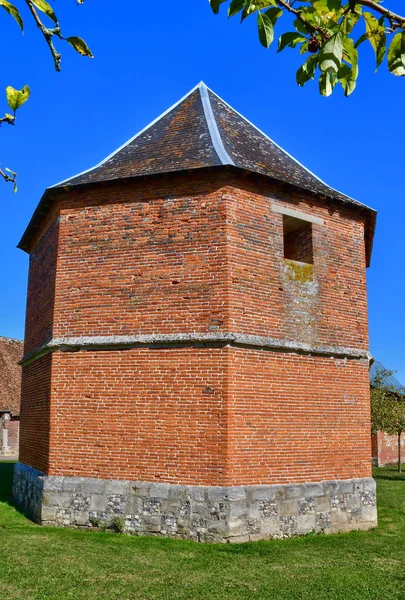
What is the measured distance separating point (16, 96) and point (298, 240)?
31.9 ft

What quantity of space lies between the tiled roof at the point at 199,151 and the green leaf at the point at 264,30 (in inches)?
295

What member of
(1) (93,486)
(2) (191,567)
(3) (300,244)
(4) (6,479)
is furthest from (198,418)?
(4) (6,479)

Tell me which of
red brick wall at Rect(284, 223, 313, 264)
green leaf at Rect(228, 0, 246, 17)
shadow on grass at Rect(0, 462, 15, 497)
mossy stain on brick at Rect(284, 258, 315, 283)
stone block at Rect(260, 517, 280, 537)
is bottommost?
shadow on grass at Rect(0, 462, 15, 497)

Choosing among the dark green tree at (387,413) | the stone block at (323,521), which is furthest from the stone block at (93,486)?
the dark green tree at (387,413)

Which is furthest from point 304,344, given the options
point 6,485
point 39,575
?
point 6,485

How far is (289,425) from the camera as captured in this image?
9.88 metres

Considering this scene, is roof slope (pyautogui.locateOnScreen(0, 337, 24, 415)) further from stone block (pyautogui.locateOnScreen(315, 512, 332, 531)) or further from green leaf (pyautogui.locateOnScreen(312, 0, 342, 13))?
green leaf (pyautogui.locateOnScreen(312, 0, 342, 13))

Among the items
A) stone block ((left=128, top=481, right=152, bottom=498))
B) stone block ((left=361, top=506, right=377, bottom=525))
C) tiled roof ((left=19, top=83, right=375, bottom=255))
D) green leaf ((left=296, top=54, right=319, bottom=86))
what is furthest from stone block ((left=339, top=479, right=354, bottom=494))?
green leaf ((left=296, top=54, right=319, bottom=86))

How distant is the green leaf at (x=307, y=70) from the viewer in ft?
8.48

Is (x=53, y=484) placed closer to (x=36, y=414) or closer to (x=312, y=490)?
(x=36, y=414)

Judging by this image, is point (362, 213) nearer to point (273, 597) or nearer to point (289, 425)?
point (289, 425)

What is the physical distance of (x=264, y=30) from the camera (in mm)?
2389

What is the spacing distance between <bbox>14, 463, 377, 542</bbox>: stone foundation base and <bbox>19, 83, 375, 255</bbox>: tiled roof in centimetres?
586

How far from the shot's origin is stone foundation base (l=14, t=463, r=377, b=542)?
346 inches
